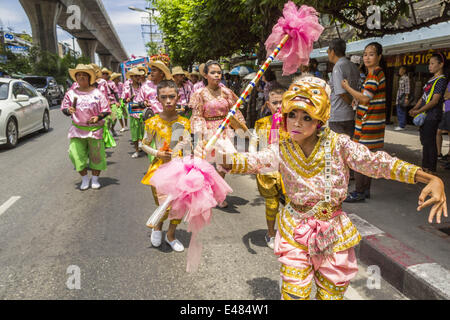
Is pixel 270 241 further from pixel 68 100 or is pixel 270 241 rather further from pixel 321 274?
pixel 68 100

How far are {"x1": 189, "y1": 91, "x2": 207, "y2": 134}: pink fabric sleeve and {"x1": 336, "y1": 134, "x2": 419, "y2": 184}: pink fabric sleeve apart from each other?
9.58 feet

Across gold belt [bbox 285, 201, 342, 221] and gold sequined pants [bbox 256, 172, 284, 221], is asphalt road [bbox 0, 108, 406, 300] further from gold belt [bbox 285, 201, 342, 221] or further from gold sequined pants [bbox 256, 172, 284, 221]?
gold belt [bbox 285, 201, 342, 221]

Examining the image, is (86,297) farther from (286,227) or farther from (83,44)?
(83,44)

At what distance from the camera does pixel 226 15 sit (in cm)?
804

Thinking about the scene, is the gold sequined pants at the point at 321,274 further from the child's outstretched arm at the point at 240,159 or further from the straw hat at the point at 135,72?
the straw hat at the point at 135,72

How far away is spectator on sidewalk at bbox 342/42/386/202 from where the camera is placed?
14.7ft

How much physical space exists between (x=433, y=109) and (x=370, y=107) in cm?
142

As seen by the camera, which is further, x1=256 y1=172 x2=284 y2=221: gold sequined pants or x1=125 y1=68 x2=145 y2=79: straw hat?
x1=125 y1=68 x2=145 y2=79: straw hat

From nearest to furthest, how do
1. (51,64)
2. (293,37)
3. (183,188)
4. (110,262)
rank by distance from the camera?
(183,188) < (293,37) < (110,262) < (51,64)

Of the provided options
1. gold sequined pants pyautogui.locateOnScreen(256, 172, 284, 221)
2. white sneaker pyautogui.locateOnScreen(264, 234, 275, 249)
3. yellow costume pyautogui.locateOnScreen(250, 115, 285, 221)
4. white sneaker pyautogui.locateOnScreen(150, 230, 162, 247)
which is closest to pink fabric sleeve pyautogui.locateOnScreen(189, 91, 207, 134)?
yellow costume pyautogui.locateOnScreen(250, 115, 285, 221)

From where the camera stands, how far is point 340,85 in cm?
473

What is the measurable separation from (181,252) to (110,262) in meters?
0.71

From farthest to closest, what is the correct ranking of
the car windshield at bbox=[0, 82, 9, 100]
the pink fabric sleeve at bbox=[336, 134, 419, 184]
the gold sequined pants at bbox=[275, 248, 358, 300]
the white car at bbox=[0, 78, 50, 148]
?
the car windshield at bbox=[0, 82, 9, 100] < the white car at bbox=[0, 78, 50, 148] < the gold sequined pants at bbox=[275, 248, 358, 300] < the pink fabric sleeve at bbox=[336, 134, 419, 184]
